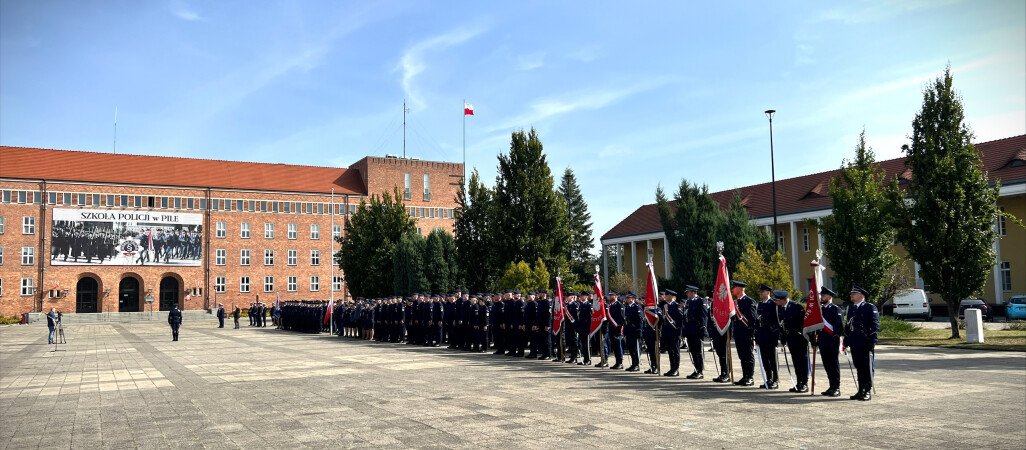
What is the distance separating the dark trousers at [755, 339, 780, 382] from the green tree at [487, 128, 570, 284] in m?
15.8

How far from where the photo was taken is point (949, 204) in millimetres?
23531

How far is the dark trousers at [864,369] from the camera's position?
10.7m

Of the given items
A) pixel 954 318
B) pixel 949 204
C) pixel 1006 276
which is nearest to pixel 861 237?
pixel 949 204

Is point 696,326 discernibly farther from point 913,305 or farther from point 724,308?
point 913,305

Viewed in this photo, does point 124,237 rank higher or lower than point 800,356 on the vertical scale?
higher

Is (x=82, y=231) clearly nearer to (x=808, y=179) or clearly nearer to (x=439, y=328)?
(x=439, y=328)

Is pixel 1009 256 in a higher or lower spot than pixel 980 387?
higher

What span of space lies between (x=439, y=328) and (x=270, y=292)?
53236 millimetres

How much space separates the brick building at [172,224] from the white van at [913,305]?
39379mm

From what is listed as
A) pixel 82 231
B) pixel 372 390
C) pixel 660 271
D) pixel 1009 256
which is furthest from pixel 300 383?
pixel 82 231

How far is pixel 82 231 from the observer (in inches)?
Answer: 2517

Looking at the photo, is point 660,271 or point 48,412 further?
point 660,271

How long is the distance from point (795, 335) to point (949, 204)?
15.2 m

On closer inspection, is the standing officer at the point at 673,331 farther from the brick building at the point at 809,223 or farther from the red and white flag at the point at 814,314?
the brick building at the point at 809,223
